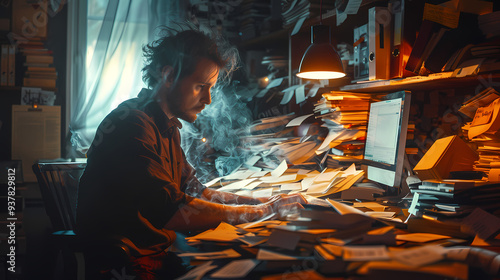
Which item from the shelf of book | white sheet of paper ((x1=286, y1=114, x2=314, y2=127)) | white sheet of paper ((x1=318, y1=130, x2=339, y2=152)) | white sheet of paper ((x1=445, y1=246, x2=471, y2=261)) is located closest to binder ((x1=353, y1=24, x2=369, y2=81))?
the shelf of book

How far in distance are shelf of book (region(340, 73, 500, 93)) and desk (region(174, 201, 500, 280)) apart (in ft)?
2.28

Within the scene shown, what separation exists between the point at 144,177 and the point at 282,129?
4.55ft

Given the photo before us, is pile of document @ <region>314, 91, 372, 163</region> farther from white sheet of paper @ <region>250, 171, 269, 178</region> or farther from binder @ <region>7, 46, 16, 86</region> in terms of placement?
binder @ <region>7, 46, 16, 86</region>

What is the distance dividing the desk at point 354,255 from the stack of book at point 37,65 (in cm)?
256

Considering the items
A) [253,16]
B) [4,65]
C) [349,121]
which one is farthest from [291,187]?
[4,65]

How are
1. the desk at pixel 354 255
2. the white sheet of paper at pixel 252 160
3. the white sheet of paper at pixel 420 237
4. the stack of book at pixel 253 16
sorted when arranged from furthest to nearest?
the stack of book at pixel 253 16 < the white sheet of paper at pixel 252 160 < the white sheet of paper at pixel 420 237 < the desk at pixel 354 255

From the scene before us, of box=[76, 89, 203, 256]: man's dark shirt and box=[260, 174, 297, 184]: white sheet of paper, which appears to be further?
box=[260, 174, 297, 184]: white sheet of paper

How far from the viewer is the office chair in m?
1.22

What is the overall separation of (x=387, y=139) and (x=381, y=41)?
17.3 inches

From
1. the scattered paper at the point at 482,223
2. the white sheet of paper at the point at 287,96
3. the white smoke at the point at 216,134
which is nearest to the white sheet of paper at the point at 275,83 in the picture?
the white sheet of paper at the point at 287,96

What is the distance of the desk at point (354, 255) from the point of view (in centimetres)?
71

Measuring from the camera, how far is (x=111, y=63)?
2475 millimetres

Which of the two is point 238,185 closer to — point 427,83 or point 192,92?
point 192,92

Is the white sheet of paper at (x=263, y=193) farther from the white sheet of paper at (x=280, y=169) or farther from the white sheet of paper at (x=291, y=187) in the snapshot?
the white sheet of paper at (x=280, y=169)
